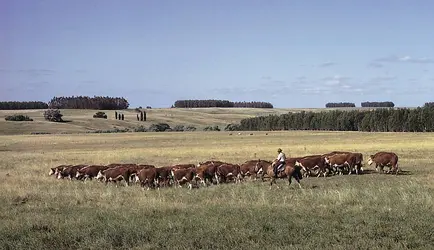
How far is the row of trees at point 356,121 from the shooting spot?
115312 mm

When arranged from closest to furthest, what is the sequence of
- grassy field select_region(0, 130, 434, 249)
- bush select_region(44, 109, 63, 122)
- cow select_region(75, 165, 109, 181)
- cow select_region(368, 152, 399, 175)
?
grassy field select_region(0, 130, 434, 249), cow select_region(75, 165, 109, 181), cow select_region(368, 152, 399, 175), bush select_region(44, 109, 63, 122)

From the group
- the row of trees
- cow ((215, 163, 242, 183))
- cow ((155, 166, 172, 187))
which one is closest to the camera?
cow ((155, 166, 172, 187))

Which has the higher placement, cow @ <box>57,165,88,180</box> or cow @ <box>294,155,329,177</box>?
cow @ <box>294,155,329,177</box>

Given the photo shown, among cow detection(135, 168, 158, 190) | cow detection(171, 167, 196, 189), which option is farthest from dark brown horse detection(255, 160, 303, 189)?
cow detection(135, 168, 158, 190)

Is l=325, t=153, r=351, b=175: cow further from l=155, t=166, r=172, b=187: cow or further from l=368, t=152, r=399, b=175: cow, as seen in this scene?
l=155, t=166, r=172, b=187: cow

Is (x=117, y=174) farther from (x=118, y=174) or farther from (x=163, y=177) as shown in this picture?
(x=163, y=177)

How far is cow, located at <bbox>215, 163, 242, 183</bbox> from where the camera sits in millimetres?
25391

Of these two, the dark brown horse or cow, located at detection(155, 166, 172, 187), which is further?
cow, located at detection(155, 166, 172, 187)

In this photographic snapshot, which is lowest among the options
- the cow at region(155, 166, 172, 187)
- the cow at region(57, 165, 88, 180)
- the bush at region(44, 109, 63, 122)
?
the cow at region(57, 165, 88, 180)

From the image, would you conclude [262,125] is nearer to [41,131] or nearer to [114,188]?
[41,131]

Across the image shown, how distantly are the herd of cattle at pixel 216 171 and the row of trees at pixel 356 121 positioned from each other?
9248cm

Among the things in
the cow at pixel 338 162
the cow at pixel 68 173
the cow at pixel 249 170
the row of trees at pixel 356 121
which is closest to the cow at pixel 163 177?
the cow at pixel 249 170

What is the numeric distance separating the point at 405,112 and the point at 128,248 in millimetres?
115881

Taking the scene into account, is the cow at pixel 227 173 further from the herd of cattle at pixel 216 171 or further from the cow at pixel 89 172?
the cow at pixel 89 172
